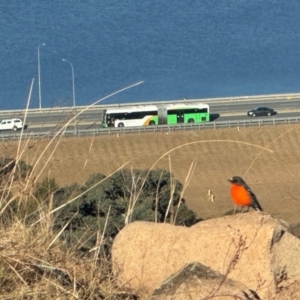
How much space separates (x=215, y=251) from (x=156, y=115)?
3261 centimetres

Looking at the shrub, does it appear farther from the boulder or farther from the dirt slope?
the dirt slope

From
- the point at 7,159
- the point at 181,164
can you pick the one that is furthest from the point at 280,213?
the point at 7,159

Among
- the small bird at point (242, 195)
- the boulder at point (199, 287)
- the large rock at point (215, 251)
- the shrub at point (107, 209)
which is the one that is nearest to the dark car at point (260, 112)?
the shrub at point (107, 209)

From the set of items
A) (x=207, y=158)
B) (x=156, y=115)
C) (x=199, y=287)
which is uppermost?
(x=156, y=115)

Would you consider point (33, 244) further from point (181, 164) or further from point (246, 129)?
point (246, 129)

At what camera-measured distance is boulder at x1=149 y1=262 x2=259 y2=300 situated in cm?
290

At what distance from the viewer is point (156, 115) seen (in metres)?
36.0

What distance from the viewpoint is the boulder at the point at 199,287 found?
2.90 metres

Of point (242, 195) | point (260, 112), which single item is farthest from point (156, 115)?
point (242, 195)

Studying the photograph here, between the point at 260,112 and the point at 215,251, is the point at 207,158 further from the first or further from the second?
the point at 215,251

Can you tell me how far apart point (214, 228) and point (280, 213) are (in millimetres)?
18061

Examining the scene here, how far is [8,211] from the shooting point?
3.65 m

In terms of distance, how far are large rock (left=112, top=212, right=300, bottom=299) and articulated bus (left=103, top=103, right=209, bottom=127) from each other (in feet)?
102

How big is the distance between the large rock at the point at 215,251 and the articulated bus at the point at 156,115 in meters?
31.2
